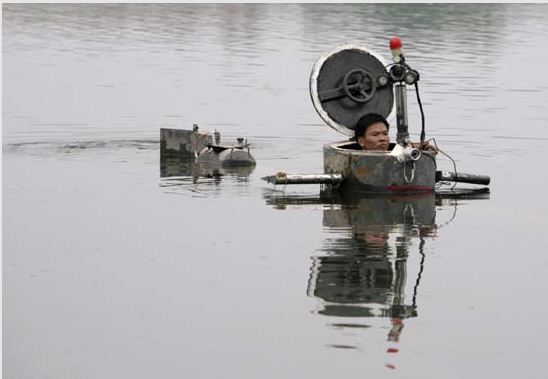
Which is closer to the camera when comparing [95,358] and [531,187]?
[95,358]

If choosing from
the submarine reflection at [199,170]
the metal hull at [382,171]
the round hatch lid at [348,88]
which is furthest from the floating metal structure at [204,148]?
the metal hull at [382,171]

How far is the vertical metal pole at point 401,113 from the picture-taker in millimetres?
23969

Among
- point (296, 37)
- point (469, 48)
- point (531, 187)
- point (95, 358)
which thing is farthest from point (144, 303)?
point (296, 37)

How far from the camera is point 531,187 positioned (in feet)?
84.1

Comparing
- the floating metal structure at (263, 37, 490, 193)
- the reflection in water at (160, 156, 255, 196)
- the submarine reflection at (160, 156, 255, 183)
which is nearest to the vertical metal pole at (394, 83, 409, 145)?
the floating metal structure at (263, 37, 490, 193)

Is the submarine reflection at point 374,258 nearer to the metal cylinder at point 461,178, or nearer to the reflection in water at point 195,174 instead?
the metal cylinder at point 461,178

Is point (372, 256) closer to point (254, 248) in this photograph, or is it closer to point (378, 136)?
point (254, 248)

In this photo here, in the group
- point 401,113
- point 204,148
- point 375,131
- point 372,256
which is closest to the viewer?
point 372,256

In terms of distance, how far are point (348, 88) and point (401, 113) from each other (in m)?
1.54

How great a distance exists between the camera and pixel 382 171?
23922 millimetres

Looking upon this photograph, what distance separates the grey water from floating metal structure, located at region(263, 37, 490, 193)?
397 mm

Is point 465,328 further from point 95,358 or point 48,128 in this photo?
point 48,128

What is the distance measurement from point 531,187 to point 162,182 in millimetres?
5789

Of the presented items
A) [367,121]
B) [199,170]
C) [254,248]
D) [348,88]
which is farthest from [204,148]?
[254,248]
